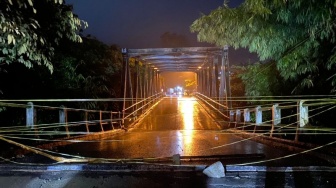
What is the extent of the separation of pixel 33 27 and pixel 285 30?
4855 millimetres

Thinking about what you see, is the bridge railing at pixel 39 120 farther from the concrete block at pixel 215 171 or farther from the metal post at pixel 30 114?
the concrete block at pixel 215 171

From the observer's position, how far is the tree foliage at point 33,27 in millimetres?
4285

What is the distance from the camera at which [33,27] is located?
186 inches

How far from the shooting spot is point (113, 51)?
25219 millimetres

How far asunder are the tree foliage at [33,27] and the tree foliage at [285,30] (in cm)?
305

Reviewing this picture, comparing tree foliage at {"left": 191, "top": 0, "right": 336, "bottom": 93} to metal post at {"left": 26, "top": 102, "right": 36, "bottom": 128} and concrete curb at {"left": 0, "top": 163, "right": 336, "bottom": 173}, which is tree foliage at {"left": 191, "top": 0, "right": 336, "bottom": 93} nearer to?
concrete curb at {"left": 0, "top": 163, "right": 336, "bottom": 173}

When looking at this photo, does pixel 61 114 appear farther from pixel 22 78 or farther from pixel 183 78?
pixel 183 78

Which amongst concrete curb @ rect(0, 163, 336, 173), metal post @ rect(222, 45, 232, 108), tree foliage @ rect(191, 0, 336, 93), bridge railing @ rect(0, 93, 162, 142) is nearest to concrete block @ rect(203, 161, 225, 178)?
concrete curb @ rect(0, 163, 336, 173)

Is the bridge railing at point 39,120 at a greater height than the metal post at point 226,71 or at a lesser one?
lesser

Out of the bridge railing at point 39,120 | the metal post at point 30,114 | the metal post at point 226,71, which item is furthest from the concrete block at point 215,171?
the metal post at point 226,71

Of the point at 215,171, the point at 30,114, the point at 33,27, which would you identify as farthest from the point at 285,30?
the point at 30,114

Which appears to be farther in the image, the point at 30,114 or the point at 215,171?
the point at 30,114

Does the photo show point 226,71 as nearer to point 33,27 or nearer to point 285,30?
point 285,30

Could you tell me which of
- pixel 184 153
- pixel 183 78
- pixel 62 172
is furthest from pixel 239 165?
pixel 183 78
